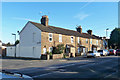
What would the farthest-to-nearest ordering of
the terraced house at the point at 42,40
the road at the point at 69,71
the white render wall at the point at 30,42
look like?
the white render wall at the point at 30,42 < the terraced house at the point at 42,40 < the road at the point at 69,71

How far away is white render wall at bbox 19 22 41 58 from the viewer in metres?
25.9

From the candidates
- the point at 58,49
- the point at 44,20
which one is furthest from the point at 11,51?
the point at 58,49

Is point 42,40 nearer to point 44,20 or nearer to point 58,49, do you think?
point 58,49

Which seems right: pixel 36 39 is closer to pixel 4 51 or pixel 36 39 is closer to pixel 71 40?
pixel 71 40

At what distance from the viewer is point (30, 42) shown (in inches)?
1087

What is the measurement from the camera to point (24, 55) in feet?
93.1

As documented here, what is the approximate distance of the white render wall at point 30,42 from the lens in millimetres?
25948

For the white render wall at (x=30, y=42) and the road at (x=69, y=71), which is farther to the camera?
the white render wall at (x=30, y=42)

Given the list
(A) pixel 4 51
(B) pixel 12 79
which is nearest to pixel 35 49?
(A) pixel 4 51

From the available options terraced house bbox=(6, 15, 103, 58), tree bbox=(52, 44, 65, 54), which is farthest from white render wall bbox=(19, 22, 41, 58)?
tree bbox=(52, 44, 65, 54)

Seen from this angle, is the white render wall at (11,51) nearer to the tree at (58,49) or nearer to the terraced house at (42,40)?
the terraced house at (42,40)

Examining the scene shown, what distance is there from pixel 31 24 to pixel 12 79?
83.5 feet

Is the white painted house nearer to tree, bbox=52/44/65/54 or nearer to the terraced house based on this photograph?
the terraced house

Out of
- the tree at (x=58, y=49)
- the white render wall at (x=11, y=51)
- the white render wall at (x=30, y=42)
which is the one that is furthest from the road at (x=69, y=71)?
the white render wall at (x=11, y=51)
